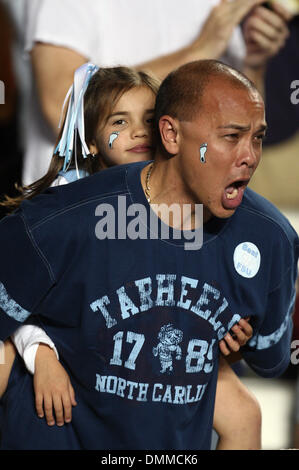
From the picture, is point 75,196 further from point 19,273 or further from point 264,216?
point 264,216

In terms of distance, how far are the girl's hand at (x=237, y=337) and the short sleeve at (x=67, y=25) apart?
95 cm

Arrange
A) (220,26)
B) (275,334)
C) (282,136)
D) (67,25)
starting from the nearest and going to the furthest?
(275,334) → (67,25) → (220,26) → (282,136)

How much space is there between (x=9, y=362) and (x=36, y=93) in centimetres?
87

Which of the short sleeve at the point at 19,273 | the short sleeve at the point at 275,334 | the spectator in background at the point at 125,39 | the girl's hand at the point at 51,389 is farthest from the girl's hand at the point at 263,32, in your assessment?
the girl's hand at the point at 51,389

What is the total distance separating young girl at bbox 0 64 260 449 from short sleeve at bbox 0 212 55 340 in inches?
5.4

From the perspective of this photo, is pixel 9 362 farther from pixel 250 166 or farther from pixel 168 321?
pixel 250 166

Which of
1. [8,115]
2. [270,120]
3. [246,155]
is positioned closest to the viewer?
[246,155]

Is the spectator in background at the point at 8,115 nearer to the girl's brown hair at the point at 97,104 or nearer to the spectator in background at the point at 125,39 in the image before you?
the spectator in background at the point at 125,39

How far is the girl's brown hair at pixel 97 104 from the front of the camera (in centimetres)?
188

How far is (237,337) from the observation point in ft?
5.72

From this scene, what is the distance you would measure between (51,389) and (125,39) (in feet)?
3.58

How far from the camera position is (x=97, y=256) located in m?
1.64

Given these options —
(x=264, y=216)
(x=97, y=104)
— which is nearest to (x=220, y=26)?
(x=97, y=104)
